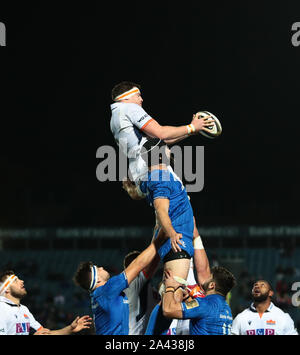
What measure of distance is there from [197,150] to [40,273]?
8.94 m

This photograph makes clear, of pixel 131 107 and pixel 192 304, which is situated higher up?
pixel 131 107

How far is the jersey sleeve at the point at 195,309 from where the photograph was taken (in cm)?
607

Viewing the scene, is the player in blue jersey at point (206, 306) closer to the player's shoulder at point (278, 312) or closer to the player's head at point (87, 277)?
the player's head at point (87, 277)

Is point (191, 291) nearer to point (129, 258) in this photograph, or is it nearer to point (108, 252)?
point (129, 258)

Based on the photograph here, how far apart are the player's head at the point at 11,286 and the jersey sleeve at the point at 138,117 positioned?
10.6 feet

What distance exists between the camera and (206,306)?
20.5 feet

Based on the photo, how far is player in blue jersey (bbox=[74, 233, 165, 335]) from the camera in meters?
6.42

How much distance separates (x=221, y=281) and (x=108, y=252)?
23.7 metres

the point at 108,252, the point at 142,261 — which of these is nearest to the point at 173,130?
the point at 142,261

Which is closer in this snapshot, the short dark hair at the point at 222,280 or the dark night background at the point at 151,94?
the short dark hair at the point at 222,280

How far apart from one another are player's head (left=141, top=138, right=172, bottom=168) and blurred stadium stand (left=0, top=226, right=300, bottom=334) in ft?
61.3

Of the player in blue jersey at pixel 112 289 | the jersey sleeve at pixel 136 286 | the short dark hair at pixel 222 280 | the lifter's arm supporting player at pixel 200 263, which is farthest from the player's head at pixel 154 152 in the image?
the jersey sleeve at pixel 136 286

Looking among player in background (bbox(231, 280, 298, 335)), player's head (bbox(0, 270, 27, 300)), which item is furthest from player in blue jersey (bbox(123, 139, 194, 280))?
player in background (bbox(231, 280, 298, 335))
